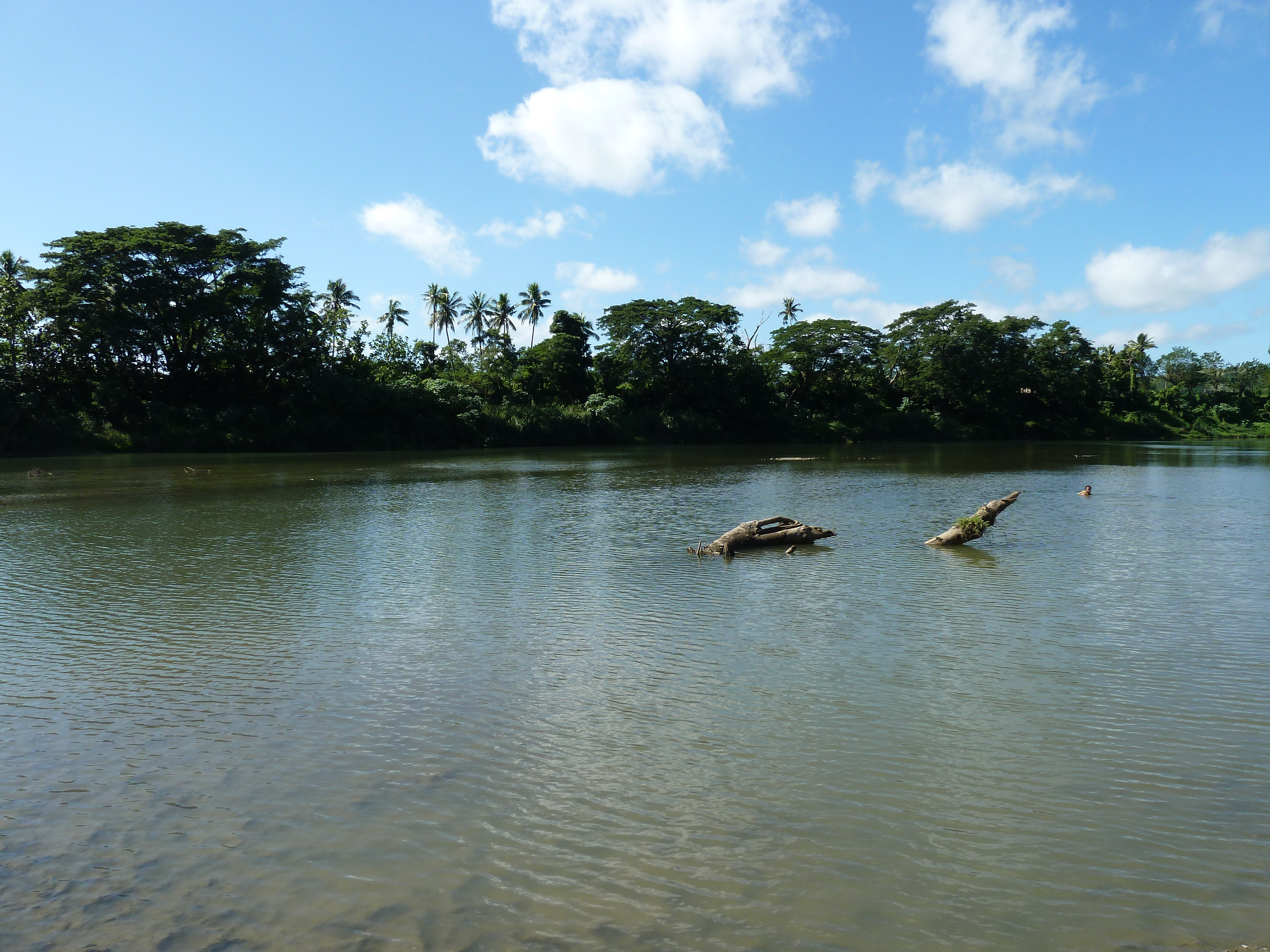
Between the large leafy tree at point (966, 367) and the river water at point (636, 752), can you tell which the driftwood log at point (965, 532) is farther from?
the large leafy tree at point (966, 367)

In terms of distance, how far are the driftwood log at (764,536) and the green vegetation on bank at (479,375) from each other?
173ft

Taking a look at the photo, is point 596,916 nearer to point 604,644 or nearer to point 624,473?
point 604,644

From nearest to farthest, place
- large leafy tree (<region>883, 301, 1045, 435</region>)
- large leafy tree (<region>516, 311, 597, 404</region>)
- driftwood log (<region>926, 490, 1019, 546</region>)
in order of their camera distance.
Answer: driftwood log (<region>926, 490, 1019, 546</region>) → large leafy tree (<region>516, 311, 597, 404</region>) → large leafy tree (<region>883, 301, 1045, 435</region>)

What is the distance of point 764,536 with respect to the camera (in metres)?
17.5

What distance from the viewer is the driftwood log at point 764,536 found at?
55.4 ft

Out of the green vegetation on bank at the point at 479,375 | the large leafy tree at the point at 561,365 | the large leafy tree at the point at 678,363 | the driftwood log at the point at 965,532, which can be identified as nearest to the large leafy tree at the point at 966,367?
the green vegetation on bank at the point at 479,375

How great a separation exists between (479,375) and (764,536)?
63162mm

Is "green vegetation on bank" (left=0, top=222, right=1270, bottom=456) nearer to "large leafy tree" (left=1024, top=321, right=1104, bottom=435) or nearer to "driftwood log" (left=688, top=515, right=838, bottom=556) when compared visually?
"large leafy tree" (left=1024, top=321, right=1104, bottom=435)

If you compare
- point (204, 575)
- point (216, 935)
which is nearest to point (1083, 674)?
point (216, 935)

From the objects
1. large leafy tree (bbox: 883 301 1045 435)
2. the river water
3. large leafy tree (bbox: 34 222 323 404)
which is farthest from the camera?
large leafy tree (bbox: 883 301 1045 435)

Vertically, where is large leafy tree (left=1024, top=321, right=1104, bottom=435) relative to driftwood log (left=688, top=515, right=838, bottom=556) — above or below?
above

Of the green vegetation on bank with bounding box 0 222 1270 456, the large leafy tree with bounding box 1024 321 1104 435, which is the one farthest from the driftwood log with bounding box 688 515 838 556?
the large leafy tree with bounding box 1024 321 1104 435

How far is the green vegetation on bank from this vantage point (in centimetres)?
5947

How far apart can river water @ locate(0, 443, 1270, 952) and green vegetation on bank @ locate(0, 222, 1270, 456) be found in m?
50.6
